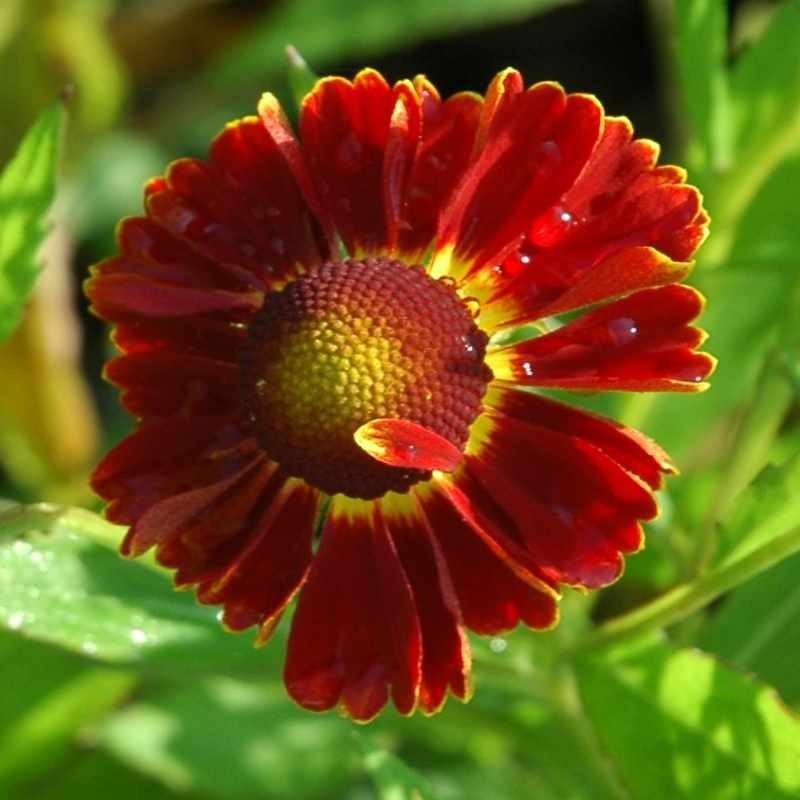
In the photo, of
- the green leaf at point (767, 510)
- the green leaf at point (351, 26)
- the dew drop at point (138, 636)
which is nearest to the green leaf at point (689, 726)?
the green leaf at point (767, 510)

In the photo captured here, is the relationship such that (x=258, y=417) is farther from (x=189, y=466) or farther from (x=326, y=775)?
(x=326, y=775)

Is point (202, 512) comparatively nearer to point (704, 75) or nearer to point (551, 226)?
point (551, 226)

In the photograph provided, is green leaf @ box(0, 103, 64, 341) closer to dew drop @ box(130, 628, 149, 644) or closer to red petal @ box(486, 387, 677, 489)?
dew drop @ box(130, 628, 149, 644)

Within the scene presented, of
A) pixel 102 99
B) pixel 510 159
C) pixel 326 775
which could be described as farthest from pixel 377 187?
pixel 102 99

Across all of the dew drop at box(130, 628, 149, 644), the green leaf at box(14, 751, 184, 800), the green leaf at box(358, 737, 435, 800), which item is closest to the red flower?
the green leaf at box(358, 737, 435, 800)

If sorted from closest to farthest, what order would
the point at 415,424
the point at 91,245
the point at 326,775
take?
the point at 415,424, the point at 326,775, the point at 91,245

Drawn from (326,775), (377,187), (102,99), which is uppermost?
(377,187)

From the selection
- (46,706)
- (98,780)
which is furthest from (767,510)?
(98,780)

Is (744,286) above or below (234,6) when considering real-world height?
above

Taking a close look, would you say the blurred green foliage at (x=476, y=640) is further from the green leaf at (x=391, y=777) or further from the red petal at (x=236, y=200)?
the red petal at (x=236, y=200)
